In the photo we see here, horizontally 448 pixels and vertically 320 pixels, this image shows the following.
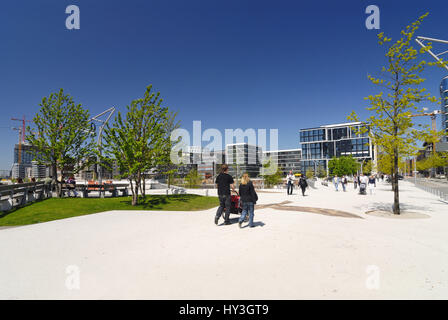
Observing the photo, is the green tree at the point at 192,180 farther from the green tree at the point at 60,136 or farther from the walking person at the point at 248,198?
the walking person at the point at 248,198

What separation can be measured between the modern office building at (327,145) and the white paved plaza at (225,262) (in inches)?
4367

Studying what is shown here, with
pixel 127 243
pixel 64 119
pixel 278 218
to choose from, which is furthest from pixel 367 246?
pixel 64 119

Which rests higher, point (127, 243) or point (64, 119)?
point (64, 119)

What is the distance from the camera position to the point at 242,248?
207 inches

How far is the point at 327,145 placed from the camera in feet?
392

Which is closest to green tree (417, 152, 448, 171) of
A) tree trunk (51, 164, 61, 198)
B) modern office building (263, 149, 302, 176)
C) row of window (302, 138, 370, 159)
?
row of window (302, 138, 370, 159)

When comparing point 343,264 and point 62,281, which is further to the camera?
point 343,264

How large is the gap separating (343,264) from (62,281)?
4.92 m

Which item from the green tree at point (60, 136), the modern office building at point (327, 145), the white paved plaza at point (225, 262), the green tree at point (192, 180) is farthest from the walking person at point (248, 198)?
the modern office building at point (327, 145)

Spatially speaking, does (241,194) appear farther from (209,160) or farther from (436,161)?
(209,160)

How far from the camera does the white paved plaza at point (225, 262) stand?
11.1 feet

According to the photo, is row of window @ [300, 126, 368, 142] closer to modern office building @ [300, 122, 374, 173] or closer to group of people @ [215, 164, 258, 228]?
modern office building @ [300, 122, 374, 173]

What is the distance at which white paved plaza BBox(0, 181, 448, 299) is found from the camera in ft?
11.1
